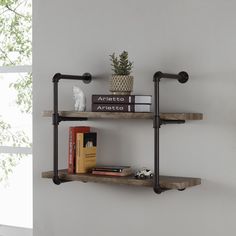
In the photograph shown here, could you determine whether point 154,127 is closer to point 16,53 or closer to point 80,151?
point 80,151

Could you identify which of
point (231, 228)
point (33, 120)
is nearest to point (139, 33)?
point (33, 120)

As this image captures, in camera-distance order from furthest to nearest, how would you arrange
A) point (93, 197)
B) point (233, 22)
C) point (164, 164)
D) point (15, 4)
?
point (15, 4)
point (93, 197)
point (164, 164)
point (233, 22)

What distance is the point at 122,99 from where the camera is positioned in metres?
2.40

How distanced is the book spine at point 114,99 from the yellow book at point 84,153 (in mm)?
198

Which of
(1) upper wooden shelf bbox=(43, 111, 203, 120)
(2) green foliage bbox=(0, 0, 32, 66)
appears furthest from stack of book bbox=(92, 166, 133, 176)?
(2) green foliage bbox=(0, 0, 32, 66)

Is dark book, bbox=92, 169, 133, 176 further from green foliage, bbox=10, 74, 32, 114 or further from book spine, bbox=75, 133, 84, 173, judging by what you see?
green foliage, bbox=10, 74, 32, 114

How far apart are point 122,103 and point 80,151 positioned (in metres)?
0.32

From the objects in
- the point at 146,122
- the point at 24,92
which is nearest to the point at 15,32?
the point at 24,92

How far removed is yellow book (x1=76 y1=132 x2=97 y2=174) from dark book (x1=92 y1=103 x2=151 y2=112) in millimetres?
171

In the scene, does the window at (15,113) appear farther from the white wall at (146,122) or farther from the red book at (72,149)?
the red book at (72,149)

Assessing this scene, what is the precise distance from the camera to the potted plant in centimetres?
245

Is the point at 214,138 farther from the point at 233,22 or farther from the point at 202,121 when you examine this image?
the point at 233,22

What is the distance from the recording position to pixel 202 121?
2.45 metres

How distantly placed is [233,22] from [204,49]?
0.54 ft
